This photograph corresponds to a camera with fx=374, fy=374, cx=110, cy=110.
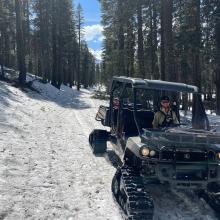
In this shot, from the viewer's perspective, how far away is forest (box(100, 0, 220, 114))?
1964cm

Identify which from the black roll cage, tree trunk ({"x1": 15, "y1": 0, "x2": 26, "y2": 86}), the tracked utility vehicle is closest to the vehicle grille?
the tracked utility vehicle

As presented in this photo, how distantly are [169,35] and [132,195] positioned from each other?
1277 cm

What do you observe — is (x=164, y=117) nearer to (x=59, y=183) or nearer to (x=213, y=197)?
(x=213, y=197)

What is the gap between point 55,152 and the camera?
11070 millimetres

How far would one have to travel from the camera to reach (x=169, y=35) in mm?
17953

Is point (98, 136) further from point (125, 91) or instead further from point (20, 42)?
point (20, 42)

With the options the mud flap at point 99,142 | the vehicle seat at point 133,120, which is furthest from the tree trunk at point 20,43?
the vehicle seat at point 133,120

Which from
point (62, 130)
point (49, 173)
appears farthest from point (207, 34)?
point (49, 173)

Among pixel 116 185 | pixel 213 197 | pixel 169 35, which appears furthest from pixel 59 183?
pixel 169 35

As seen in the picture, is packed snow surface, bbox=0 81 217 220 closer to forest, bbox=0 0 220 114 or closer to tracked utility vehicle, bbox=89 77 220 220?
tracked utility vehicle, bbox=89 77 220 220

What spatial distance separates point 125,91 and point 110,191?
290cm

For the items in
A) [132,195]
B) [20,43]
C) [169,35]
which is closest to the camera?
[132,195]

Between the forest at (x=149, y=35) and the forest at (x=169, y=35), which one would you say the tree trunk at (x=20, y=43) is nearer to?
the forest at (x=149, y=35)

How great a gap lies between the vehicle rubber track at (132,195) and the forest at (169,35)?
11.6 metres
